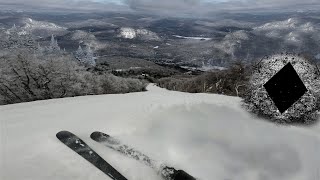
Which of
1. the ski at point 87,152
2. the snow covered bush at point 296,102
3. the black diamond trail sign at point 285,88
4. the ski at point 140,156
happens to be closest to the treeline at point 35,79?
the snow covered bush at point 296,102

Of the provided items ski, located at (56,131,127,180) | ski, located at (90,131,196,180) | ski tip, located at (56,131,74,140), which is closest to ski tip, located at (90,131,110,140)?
ski, located at (90,131,196,180)

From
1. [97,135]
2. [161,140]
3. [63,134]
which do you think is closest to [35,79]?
[63,134]

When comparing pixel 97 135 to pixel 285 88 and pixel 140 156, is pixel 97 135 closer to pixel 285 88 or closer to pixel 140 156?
pixel 140 156

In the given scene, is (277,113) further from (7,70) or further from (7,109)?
(7,70)

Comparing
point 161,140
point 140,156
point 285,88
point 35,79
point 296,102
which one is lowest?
point 35,79

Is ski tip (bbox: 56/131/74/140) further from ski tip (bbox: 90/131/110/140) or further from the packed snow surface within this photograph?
ski tip (bbox: 90/131/110/140)

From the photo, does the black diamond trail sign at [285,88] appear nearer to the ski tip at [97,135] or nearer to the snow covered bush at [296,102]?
the snow covered bush at [296,102]
